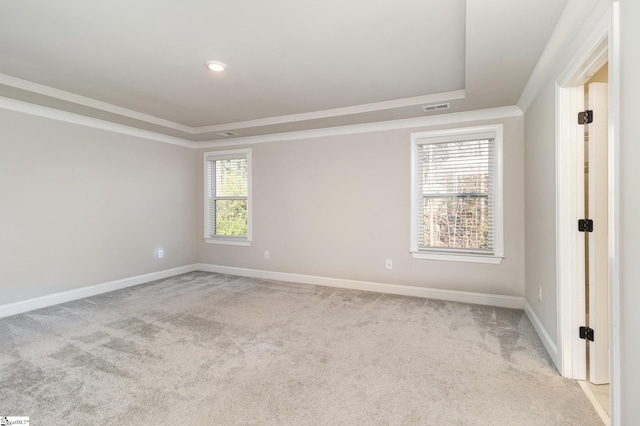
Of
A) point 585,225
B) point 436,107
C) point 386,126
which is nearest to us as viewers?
point 585,225

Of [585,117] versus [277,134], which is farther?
[277,134]

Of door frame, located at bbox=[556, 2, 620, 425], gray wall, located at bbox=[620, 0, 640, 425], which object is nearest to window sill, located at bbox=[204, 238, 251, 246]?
door frame, located at bbox=[556, 2, 620, 425]

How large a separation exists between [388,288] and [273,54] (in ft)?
10.6

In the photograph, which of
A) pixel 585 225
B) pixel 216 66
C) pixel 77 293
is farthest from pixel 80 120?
pixel 585 225

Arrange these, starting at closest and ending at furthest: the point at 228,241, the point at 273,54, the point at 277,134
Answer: the point at 273,54
the point at 277,134
the point at 228,241

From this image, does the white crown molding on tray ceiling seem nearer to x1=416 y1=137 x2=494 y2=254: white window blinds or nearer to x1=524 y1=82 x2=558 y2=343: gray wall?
x1=416 y1=137 x2=494 y2=254: white window blinds

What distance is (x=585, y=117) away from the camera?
2172 millimetres

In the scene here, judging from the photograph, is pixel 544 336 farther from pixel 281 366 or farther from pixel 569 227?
pixel 281 366

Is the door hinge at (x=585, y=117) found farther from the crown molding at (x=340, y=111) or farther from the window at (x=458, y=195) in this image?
the window at (x=458, y=195)

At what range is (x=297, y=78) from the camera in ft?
9.96

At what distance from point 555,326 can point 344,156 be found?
10.3 feet

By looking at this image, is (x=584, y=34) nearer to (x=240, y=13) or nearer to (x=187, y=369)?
(x=240, y=13)

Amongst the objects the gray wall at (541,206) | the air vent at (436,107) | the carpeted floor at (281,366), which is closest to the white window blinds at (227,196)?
the carpeted floor at (281,366)

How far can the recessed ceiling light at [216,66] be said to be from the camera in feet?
8.87
